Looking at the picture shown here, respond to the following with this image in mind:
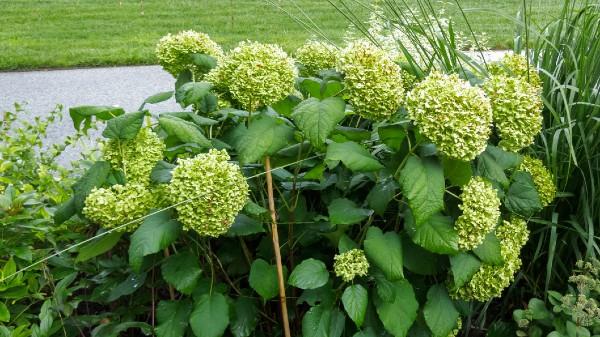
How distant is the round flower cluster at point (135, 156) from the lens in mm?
1834

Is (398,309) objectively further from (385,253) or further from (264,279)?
(264,279)

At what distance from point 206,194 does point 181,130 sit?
20 centimetres

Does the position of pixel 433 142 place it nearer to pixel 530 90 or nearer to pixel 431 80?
pixel 431 80

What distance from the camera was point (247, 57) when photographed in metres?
1.79

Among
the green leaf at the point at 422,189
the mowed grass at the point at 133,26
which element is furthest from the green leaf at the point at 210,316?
the mowed grass at the point at 133,26

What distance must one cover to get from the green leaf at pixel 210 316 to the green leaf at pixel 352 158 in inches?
18.9

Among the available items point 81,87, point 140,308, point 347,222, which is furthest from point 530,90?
point 81,87

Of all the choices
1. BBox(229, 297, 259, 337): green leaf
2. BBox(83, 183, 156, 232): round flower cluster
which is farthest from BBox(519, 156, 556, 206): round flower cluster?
BBox(83, 183, 156, 232): round flower cluster

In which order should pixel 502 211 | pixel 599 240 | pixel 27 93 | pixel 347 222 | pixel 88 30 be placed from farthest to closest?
pixel 88 30 < pixel 27 93 < pixel 599 240 < pixel 502 211 < pixel 347 222

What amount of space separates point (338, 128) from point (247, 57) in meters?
0.32

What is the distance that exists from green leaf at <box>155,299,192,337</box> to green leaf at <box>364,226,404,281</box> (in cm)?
53

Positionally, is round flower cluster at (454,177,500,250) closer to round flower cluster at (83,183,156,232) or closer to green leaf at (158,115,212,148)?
green leaf at (158,115,212,148)

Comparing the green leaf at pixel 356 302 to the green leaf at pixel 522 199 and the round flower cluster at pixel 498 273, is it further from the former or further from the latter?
the green leaf at pixel 522 199

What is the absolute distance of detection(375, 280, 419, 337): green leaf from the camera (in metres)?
1.80
